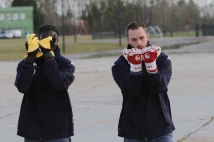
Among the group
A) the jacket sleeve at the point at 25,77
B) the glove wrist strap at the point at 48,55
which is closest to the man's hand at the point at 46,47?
the glove wrist strap at the point at 48,55

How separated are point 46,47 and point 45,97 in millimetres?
508

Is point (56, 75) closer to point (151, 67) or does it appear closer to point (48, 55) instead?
point (48, 55)

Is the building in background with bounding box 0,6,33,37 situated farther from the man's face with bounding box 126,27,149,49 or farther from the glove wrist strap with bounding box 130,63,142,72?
the glove wrist strap with bounding box 130,63,142,72

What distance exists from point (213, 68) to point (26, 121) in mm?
15665

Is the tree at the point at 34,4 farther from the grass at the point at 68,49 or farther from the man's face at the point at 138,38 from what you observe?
the man's face at the point at 138,38

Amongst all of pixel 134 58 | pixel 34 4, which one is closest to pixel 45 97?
pixel 134 58

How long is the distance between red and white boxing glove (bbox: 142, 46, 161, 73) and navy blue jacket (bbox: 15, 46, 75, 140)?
89cm

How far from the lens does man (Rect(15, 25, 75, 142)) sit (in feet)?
18.0

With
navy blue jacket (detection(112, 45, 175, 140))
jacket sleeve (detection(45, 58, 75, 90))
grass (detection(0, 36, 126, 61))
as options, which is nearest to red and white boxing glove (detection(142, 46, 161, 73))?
navy blue jacket (detection(112, 45, 175, 140))

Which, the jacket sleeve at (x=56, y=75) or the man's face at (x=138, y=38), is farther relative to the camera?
the jacket sleeve at (x=56, y=75)

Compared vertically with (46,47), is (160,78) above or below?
below

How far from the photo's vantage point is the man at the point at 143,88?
16.7ft

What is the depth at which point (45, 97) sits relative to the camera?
5.61m

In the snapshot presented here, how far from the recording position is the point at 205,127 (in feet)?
31.4
